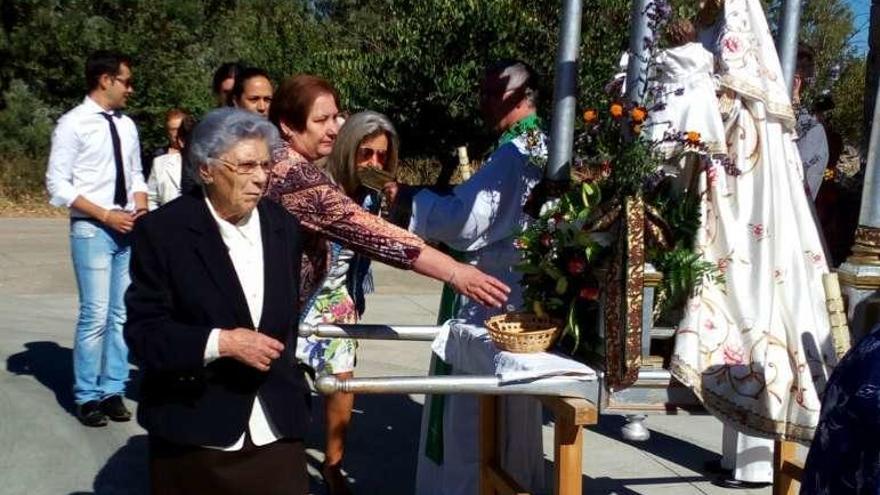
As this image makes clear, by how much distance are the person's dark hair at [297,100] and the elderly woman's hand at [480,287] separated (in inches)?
35.4

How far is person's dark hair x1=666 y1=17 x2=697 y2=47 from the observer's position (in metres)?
3.52

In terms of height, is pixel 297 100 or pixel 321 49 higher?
pixel 321 49

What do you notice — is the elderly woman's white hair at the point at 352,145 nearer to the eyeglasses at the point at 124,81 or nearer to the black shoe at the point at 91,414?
the eyeglasses at the point at 124,81

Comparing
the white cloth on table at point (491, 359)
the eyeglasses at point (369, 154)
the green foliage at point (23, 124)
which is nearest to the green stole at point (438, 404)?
the eyeglasses at point (369, 154)

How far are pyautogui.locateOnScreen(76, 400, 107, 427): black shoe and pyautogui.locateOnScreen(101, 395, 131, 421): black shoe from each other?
4 centimetres

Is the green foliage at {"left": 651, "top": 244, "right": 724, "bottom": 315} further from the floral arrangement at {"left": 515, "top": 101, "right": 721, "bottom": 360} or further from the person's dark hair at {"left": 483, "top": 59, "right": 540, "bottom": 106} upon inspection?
the person's dark hair at {"left": 483, "top": 59, "right": 540, "bottom": 106}

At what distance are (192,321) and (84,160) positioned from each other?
10.1ft

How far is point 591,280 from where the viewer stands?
11.6 ft

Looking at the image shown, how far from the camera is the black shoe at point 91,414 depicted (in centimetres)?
604

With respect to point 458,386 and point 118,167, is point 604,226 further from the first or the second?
point 118,167

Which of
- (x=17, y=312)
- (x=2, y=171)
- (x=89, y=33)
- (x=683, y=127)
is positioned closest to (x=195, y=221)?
(x=683, y=127)

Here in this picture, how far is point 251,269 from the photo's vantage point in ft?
10.9

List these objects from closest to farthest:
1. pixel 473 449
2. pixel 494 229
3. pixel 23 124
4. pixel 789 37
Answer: pixel 789 37
pixel 494 229
pixel 473 449
pixel 23 124

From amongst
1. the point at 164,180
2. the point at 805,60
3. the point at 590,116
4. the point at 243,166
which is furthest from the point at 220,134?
the point at 164,180
